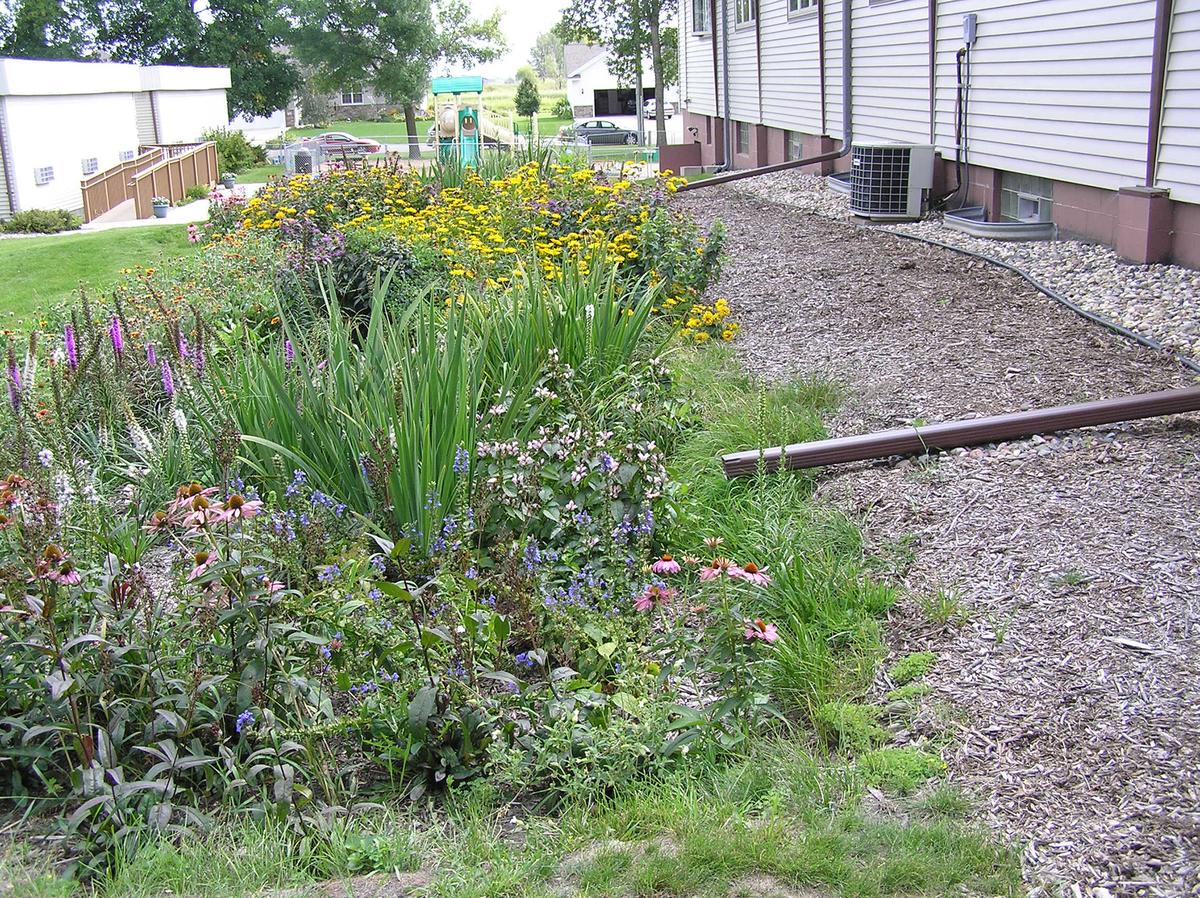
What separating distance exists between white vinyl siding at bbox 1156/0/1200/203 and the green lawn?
10892 mm

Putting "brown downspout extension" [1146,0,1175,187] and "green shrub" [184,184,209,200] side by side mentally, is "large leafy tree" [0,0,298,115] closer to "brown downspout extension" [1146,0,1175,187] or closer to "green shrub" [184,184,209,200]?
"green shrub" [184,184,209,200]

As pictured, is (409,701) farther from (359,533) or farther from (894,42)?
(894,42)

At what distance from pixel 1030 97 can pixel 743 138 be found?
13.2 metres

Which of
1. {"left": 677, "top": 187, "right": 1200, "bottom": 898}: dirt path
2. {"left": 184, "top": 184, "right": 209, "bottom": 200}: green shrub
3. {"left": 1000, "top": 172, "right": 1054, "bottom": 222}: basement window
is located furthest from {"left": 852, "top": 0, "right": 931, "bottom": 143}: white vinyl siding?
{"left": 184, "top": 184, "right": 209, "bottom": 200}: green shrub

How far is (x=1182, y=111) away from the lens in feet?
23.6

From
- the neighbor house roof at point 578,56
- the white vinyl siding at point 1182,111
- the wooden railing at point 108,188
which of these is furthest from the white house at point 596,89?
the white vinyl siding at point 1182,111

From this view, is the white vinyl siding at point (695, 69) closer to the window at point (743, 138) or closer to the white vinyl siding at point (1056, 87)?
the window at point (743, 138)

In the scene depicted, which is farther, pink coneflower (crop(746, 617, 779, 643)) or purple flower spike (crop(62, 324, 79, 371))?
purple flower spike (crop(62, 324, 79, 371))

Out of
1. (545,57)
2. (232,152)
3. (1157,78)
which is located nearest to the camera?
(1157,78)

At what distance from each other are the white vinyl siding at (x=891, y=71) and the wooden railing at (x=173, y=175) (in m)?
20.3

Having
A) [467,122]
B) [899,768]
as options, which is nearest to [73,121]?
[467,122]

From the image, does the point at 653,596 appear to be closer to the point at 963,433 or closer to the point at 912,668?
the point at 912,668

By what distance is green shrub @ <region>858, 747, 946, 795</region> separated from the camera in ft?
8.64

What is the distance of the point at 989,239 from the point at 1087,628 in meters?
6.63
